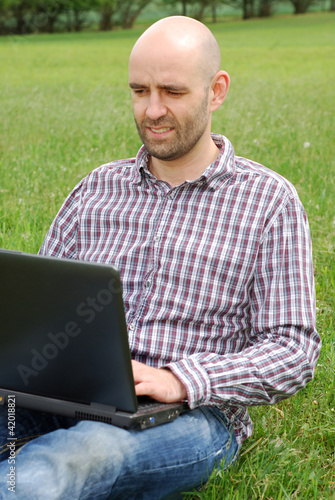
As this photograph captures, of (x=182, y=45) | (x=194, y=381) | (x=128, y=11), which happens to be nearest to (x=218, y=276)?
(x=194, y=381)

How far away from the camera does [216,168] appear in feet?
9.14

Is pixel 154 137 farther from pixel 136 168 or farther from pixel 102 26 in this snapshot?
pixel 102 26

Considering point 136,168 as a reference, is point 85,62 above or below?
below

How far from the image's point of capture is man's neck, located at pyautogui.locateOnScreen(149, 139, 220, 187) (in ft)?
9.48

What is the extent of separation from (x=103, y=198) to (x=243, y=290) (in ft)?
2.41

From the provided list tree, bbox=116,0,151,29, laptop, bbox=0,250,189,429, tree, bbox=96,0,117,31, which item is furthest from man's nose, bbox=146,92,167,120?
tree, bbox=116,0,151,29

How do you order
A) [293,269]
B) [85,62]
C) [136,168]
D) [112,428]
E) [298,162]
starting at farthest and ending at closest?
[85,62] < [298,162] < [136,168] < [293,269] < [112,428]

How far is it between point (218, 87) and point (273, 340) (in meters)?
1.03

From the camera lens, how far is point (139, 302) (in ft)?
9.09

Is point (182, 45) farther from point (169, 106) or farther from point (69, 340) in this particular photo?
point (69, 340)

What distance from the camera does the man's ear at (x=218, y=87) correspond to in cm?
290

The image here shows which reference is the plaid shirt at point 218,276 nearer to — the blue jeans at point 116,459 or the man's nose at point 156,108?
the blue jeans at point 116,459

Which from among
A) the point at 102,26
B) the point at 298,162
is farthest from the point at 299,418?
the point at 102,26

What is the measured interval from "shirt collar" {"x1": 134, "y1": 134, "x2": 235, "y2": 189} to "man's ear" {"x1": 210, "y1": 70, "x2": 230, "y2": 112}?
0.15 metres
